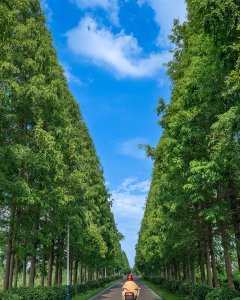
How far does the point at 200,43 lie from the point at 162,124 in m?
6.44

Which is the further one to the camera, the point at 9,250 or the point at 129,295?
the point at 9,250

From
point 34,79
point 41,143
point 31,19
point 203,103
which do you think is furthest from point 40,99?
point 203,103

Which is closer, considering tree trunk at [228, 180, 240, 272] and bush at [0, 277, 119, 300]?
bush at [0, 277, 119, 300]

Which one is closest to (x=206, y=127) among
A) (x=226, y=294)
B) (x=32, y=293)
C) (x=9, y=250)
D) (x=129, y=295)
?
(x=226, y=294)

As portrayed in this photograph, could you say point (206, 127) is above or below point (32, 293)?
above

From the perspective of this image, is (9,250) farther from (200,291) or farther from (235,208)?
(235,208)

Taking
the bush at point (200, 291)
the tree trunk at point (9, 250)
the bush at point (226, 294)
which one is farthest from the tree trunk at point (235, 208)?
the tree trunk at point (9, 250)

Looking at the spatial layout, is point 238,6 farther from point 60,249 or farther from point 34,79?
point 60,249

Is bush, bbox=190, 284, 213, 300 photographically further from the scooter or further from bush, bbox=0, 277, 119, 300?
bush, bbox=0, 277, 119, 300

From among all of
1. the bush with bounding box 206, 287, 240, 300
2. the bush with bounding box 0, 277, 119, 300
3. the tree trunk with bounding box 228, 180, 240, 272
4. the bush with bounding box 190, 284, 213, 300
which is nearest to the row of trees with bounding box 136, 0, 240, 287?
the tree trunk with bounding box 228, 180, 240, 272

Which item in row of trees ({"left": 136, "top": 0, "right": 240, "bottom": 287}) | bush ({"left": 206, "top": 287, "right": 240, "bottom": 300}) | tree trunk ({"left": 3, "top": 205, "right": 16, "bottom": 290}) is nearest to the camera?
row of trees ({"left": 136, "top": 0, "right": 240, "bottom": 287})

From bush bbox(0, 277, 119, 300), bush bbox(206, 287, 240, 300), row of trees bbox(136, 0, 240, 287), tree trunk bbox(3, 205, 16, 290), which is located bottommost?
bush bbox(206, 287, 240, 300)

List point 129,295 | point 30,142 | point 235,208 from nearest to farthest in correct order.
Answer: point 129,295 → point 235,208 → point 30,142

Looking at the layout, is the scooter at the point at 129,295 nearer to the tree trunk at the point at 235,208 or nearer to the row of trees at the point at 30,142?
the tree trunk at the point at 235,208
